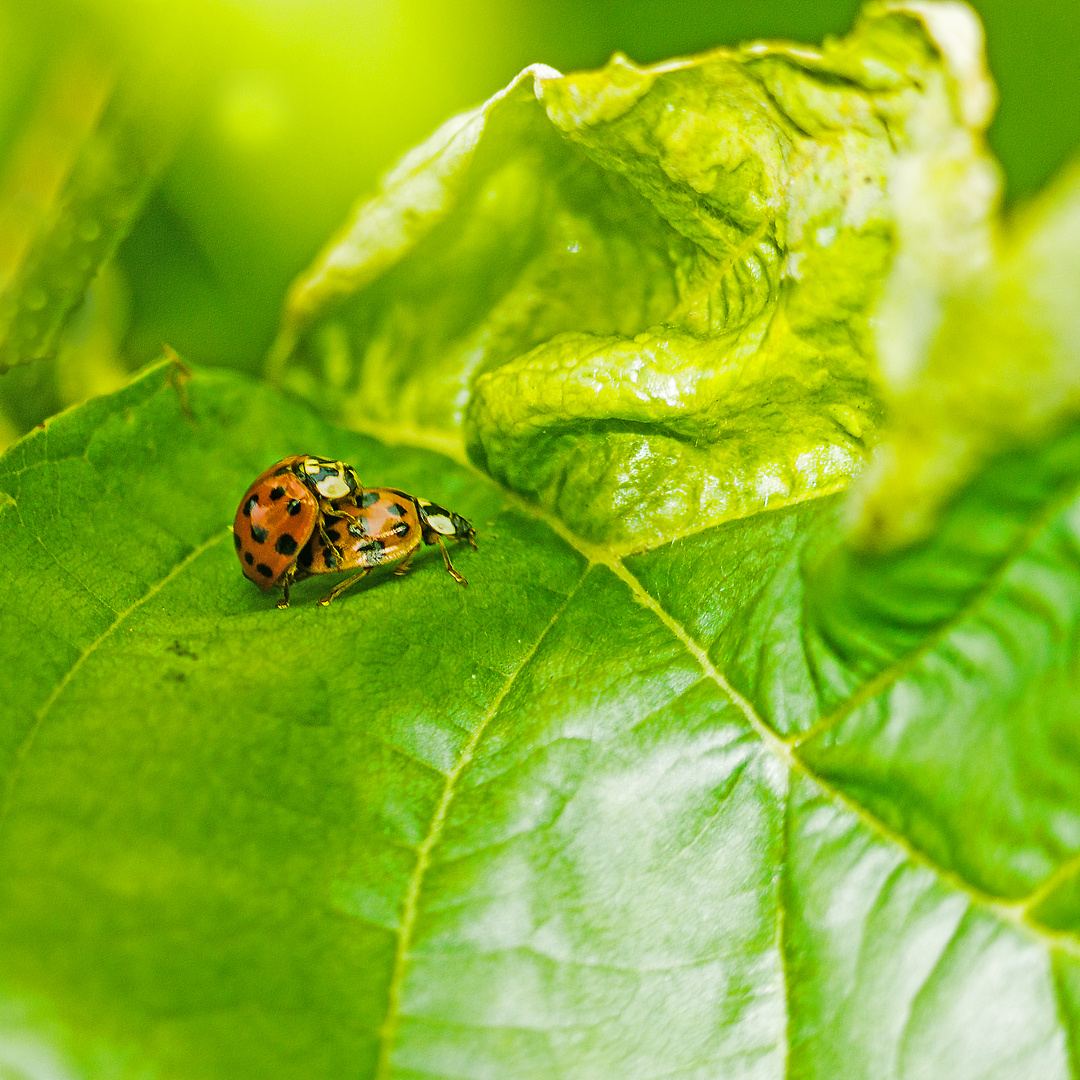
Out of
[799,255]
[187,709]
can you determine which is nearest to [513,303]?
[799,255]

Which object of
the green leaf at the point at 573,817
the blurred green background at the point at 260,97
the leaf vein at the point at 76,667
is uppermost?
the blurred green background at the point at 260,97

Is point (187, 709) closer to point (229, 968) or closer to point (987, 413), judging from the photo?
point (229, 968)

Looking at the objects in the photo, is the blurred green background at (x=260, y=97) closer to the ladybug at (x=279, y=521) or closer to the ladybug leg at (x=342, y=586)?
the ladybug at (x=279, y=521)

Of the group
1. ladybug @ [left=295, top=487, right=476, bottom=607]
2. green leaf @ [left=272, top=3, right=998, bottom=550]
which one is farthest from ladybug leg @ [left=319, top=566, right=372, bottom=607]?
green leaf @ [left=272, top=3, right=998, bottom=550]

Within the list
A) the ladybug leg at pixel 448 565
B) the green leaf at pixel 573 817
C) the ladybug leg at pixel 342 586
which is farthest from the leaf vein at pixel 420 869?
the ladybug leg at pixel 342 586

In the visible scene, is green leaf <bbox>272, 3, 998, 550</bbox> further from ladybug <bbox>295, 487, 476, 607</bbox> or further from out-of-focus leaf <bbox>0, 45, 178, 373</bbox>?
out-of-focus leaf <bbox>0, 45, 178, 373</bbox>

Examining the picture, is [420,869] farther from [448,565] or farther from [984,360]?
[984,360]
